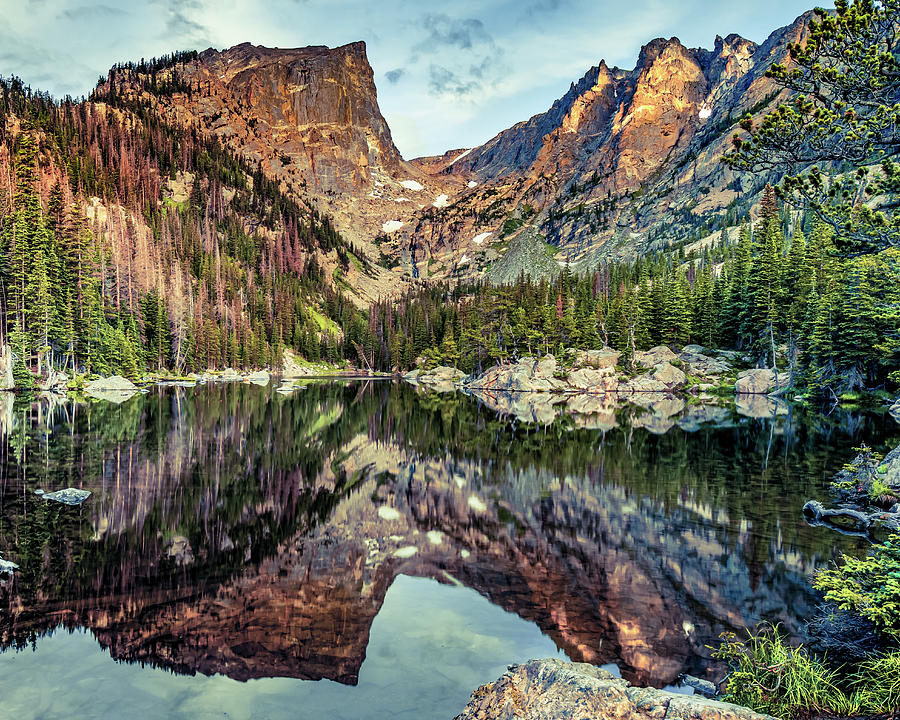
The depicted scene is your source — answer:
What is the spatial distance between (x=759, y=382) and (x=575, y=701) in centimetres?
8382

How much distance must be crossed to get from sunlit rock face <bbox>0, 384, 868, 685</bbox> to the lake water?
0.26 ft

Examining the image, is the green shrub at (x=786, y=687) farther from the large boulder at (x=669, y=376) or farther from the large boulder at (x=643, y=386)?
the large boulder at (x=669, y=376)

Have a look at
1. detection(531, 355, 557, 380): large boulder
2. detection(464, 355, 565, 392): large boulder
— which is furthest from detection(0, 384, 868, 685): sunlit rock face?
detection(531, 355, 557, 380): large boulder

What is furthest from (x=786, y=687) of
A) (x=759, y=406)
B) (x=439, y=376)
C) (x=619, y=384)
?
(x=439, y=376)

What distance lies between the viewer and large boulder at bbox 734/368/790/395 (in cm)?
7612

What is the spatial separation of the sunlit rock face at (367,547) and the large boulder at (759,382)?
5250 cm

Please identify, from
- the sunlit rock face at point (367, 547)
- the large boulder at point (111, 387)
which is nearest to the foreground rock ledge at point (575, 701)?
the sunlit rock face at point (367, 547)

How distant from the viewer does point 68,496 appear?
19156mm

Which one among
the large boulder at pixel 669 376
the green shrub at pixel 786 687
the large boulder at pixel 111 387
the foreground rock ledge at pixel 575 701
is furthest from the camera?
the large boulder at pixel 669 376

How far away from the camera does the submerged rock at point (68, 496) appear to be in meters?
18.9

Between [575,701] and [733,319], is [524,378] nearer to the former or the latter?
[733,319]

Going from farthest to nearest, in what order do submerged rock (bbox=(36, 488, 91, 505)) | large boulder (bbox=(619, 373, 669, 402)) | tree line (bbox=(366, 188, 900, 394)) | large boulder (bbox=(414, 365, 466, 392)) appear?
large boulder (bbox=(414, 365, 466, 392)), large boulder (bbox=(619, 373, 669, 402)), tree line (bbox=(366, 188, 900, 394)), submerged rock (bbox=(36, 488, 91, 505))

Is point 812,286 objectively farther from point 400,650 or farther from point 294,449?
point 400,650

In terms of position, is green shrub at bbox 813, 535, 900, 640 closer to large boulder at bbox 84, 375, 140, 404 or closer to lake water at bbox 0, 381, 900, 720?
lake water at bbox 0, 381, 900, 720
